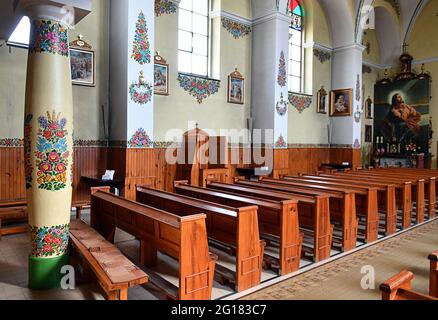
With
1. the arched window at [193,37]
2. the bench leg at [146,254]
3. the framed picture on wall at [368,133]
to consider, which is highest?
the arched window at [193,37]

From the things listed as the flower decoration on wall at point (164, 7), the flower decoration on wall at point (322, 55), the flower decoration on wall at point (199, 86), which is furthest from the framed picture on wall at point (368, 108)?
the flower decoration on wall at point (164, 7)

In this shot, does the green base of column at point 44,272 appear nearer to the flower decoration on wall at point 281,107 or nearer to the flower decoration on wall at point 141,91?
the flower decoration on wall at point 141,91

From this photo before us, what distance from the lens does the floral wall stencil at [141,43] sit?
767 centimetres

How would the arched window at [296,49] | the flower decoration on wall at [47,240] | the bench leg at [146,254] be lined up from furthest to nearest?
the arched window at [296,49] → the bench leg at [146,254] → the flower decoration on wall at [47,240]

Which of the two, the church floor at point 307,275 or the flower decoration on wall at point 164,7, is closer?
the church floor at point 307,275

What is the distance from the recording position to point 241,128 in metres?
11.3

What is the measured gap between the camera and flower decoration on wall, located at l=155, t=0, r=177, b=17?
9039mm

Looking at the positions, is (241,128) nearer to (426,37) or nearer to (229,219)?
(229,219)

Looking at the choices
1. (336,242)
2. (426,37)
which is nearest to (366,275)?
(336,242)

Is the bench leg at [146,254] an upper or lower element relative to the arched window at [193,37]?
lower

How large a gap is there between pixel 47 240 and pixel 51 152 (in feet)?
2.99

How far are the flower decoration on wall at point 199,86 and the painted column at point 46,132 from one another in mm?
6097

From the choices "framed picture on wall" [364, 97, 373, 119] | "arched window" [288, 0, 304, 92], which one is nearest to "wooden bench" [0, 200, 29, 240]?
"arched window" [288, 0, 304, 92]

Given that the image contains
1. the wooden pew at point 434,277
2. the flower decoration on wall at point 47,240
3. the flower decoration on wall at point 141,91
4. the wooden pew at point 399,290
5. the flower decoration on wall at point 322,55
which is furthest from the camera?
the flower decoration on wall at point 322,55
